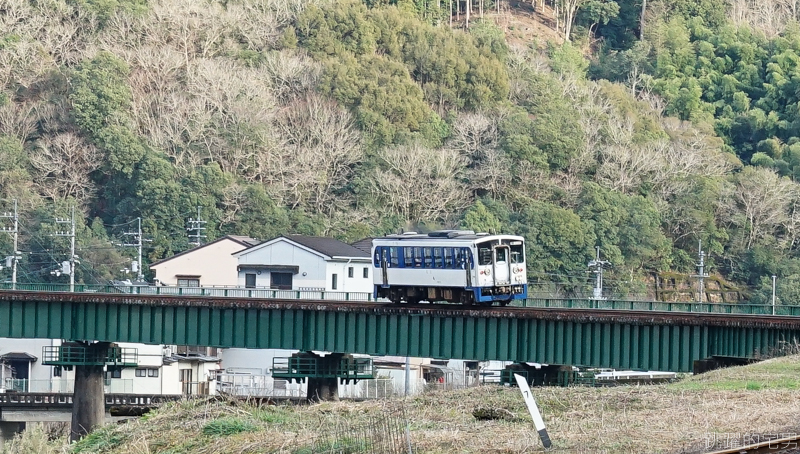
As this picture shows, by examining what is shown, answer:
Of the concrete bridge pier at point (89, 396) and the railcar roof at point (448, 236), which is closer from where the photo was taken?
the railcar roof at point (448, 236)

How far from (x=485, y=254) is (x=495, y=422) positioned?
91.3 feet

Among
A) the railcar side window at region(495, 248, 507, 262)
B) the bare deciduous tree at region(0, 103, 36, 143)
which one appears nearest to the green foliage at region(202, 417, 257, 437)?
the railcar side window at region(495, 248, 507, 262)

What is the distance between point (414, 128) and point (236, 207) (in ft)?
68.4

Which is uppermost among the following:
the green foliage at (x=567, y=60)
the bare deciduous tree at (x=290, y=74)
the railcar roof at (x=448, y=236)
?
the green foliage at (x=567, y=60)

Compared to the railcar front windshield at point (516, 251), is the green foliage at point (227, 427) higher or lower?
lower

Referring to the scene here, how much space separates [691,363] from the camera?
45375 millimetres

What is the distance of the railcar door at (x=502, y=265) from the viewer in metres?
52.4

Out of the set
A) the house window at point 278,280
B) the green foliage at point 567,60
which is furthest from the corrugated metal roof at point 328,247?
the green foliage at point 567,60

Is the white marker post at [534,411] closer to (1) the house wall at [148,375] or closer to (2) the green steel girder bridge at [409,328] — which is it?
(2) the green steel girder bridge at [409,328]

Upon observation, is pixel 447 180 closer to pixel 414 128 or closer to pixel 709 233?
pixel 414 128

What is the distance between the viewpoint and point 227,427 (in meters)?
24.3

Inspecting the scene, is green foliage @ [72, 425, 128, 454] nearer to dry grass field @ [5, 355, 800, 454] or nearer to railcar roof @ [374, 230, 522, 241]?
dry grass field @ [5, 355, 800, 454]

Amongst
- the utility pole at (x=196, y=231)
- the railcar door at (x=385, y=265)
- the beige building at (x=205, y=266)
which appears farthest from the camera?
the utility pole at (x=196, y=231)

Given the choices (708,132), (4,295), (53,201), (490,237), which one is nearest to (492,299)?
(490,237)
